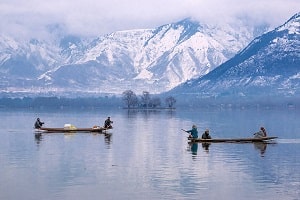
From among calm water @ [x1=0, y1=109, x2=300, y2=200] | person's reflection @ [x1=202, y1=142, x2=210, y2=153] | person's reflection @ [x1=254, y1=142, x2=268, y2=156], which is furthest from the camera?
person's reflection @ [x1=202, y1=142, x2=210, y2=153]

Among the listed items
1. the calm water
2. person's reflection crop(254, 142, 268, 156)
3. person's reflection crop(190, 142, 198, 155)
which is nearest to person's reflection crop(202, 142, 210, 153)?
the calm water

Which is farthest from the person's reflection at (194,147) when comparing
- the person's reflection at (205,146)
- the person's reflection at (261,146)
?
the person's reflection at (261,146)

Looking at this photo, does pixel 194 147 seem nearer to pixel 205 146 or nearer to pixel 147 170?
pixel 205 146

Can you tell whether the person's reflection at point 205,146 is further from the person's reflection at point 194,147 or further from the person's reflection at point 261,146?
the person's reflection at point 261,146

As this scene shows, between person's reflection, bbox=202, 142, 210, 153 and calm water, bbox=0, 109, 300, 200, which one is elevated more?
person's reflection, bbox=202, 142, 210, 153

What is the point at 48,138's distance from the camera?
11662cm

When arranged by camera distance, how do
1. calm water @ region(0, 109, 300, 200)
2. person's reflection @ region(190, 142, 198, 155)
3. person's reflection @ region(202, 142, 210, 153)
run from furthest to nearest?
person's reflection @ region(202, 142, 210, 153) → person's reflection @ region(190, 142, 198, 155) → calm water @ region(0, 109, 300, 200)

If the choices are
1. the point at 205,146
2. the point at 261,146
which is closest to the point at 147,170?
the point at 205,146

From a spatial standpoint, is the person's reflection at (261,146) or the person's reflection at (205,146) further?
the person's reflection at (205,146)

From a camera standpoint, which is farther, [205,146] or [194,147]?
[205,146]

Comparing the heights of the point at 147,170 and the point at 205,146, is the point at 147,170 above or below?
below

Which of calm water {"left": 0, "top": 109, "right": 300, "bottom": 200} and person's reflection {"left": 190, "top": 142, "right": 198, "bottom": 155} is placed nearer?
calm water {"left": 0, "top": 109, "right": 300, "bottom": 200}

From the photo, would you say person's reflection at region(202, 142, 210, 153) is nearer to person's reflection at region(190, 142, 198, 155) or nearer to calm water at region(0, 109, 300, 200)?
calm water at region(0, 109, 300, 200)

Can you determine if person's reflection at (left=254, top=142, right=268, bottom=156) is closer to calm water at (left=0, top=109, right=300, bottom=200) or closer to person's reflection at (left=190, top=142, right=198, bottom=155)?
calm water at (left=0, top=109, right=300, bottom=200)
